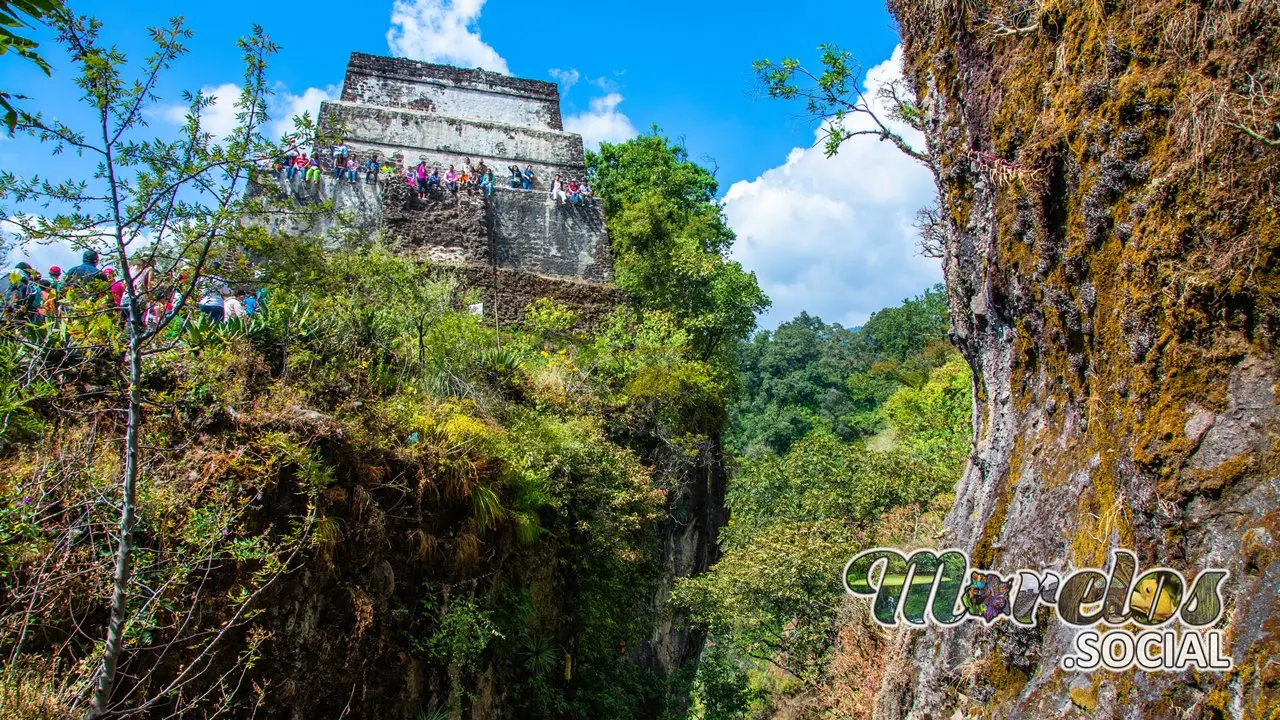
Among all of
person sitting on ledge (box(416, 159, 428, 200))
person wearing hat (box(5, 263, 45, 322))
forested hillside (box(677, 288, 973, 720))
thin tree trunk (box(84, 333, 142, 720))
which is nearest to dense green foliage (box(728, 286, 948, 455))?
forested hillside (box(677, 288, 973, 720))

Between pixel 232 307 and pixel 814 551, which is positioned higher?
pixel 232 307

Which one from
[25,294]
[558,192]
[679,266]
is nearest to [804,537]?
[679,266]

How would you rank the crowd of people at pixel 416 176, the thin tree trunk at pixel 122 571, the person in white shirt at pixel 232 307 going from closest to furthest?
1. the thin tree trunk at pixel 122 571
2. the person in white shirt at pixel 232 307
3. the crowd of people at pixel 416 176

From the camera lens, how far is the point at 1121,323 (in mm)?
4062

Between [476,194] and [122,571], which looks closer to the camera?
[122,571]

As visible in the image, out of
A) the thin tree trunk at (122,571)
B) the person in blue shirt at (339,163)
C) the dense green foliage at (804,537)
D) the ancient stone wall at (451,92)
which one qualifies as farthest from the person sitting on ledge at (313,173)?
the thin tree trunk at (122,571)

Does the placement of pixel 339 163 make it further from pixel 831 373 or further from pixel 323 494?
pixel 831 373

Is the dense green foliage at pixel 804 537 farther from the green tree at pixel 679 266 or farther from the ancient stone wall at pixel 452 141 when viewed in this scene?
the ancient stone wall at pixel 452 141

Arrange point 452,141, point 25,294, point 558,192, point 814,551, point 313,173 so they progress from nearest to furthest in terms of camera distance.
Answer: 1. point 25,294
2. point 814,551
3. point 313,173
4. point 558,192
5. point 452,141

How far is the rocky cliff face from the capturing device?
3.40 metres

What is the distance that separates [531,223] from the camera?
15.3 m

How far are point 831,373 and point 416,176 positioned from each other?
29.8 metres

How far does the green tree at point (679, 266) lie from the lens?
16188 mm

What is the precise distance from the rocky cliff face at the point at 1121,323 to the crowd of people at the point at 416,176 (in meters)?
10.8
